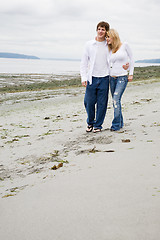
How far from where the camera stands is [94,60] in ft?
16.8

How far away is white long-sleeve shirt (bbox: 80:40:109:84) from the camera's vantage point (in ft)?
16.6

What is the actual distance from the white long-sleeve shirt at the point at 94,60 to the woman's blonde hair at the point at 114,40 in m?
0.14

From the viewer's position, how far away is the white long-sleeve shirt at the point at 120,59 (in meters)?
4.95

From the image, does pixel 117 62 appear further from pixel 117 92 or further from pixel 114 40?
pixel 117 92

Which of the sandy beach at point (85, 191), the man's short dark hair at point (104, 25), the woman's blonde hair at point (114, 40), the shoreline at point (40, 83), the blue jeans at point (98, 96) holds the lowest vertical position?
the shoreline at point (40, 83)

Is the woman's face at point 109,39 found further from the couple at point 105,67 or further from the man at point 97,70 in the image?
the man at point 97,70

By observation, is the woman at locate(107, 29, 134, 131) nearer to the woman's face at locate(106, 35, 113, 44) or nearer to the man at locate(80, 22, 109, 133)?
the woman's face at locate(106, 35, 113, 44)

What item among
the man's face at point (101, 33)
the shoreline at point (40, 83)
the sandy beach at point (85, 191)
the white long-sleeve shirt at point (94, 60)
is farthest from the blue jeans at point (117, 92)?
the shoreline at point (40, 83)

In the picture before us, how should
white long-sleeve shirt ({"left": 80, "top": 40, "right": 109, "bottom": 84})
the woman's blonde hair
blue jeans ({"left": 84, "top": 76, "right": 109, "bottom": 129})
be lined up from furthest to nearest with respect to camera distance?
blue jeans ({"left": 84, "top": 76, "right": 109, "bottom": 129}), white long-sleeve shirt ({"left": 80, "top": 40, "right": 109, "bottom": 84}), the woman's blonde hair

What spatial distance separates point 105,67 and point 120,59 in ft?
1.13

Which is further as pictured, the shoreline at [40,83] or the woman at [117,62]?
the shoreline at [40,83]

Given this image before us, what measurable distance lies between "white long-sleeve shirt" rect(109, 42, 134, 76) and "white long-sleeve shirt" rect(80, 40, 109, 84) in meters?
0.13

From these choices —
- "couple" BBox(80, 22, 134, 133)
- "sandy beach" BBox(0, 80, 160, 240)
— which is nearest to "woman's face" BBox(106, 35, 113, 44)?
"couple" BBox(80, 22, 134, 133)

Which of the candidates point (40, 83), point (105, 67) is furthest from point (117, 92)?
point (40, 83)
